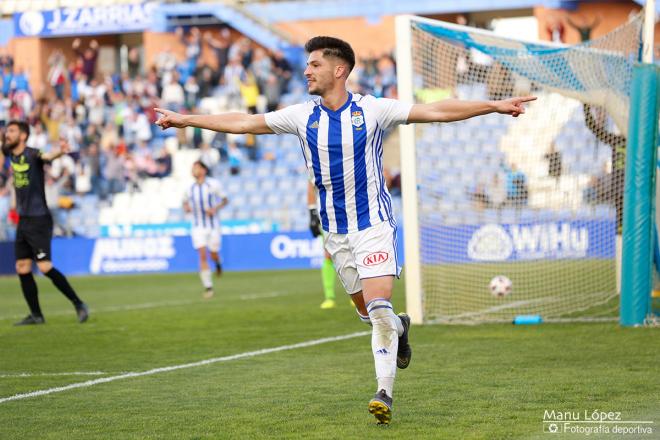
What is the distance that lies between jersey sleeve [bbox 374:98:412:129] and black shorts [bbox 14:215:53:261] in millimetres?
7114

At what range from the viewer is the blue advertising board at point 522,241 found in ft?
51.7

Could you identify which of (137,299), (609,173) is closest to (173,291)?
(137,299)

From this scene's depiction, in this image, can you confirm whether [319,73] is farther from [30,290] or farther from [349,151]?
[30,290]

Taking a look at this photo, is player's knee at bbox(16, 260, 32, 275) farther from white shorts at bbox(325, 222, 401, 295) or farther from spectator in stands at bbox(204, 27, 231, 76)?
spectator in stands at bbox(204, 27, 231, 76)

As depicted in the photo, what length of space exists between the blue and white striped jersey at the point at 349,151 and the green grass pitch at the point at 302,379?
1.16 metres

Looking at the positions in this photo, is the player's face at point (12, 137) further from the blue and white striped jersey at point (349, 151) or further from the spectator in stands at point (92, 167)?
the spectator in stands at point (92, 167)

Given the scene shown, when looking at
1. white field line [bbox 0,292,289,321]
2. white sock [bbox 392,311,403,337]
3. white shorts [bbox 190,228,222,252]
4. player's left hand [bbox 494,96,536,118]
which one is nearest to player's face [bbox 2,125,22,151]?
white field line [bbox 0,292,289,321]

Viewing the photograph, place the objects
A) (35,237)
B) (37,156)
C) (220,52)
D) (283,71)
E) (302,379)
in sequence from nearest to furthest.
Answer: (302,379) < (37,156) < (35,237) < (283,71) < (220,52)

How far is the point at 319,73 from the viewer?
6574 mm

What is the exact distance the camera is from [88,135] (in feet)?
104

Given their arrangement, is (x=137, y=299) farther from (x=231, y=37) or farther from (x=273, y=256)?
(x=231, y=37)

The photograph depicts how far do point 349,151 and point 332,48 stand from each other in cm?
60

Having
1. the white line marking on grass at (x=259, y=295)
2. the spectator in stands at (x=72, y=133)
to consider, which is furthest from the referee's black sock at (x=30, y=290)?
the spectator in stands at (x=72, y=133)

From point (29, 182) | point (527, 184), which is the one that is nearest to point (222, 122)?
point (29, 182)
